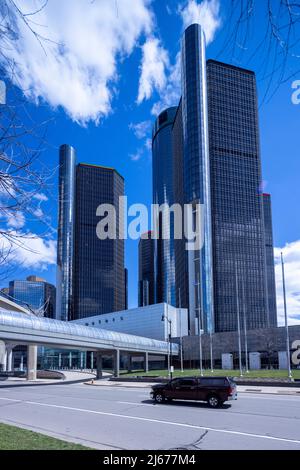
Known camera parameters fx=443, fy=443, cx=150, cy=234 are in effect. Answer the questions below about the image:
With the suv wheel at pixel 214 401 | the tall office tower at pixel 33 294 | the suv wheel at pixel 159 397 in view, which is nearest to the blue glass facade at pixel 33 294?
the tall office tower at pixel 33 294

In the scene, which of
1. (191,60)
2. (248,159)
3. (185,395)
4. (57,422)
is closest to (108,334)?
(185,395)

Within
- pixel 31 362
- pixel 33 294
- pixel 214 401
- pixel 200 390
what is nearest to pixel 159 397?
pixel 200 390

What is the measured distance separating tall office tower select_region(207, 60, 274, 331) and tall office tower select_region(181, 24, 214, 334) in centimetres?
557

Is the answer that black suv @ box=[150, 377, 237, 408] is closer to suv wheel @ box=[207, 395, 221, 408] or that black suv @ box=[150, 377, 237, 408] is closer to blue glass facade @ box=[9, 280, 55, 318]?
suv wheel @ box=[207, 395, 221, 408]

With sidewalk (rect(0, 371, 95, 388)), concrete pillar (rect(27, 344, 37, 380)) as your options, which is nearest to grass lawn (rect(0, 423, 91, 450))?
sidewalk (rect(0, 371, 95, 388))

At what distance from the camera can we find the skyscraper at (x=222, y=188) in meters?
142

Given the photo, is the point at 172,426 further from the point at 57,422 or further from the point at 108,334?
the point at 108,334

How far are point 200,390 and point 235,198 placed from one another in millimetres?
134935

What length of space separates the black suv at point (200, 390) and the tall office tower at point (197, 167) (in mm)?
108383

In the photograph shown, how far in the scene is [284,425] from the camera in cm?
1501

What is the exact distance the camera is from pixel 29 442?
1063 centimetres

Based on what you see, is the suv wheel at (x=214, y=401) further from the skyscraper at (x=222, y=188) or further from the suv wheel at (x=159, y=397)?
the skyscraper at (x=222, y=188)

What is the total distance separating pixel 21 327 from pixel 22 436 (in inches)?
1544

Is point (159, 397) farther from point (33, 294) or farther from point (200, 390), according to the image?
point (33, 294)
